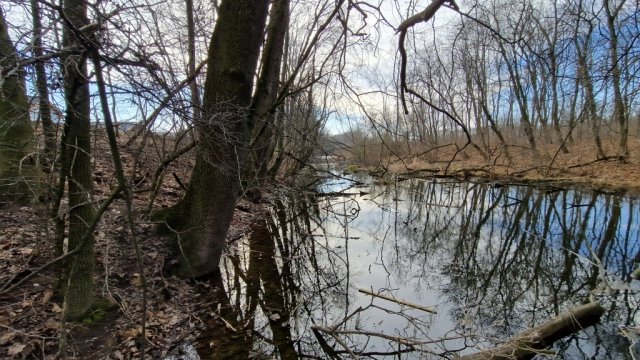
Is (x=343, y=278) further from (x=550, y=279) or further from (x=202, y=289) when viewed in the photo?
(x=550, y=279)

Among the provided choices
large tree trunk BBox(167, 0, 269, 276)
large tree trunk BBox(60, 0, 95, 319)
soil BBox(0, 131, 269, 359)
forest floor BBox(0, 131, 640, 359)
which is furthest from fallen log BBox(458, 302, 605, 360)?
large tree trunk BBox(60, 0, 95, 319)

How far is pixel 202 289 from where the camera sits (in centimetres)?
538

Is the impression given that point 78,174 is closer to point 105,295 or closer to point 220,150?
point 105,295

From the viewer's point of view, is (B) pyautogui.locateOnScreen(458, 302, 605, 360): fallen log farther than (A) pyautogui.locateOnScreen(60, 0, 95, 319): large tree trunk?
Yes

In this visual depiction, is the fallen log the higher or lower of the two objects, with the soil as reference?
lower

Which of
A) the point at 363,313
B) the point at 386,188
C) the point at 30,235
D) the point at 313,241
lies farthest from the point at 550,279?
the point at 386,188

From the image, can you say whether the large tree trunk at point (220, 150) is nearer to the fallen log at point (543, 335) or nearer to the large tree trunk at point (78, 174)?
the large tree trunk at point (78, 174)

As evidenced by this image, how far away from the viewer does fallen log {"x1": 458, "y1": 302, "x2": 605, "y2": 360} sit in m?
3.69

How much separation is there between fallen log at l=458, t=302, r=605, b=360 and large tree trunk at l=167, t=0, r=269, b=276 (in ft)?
11.7

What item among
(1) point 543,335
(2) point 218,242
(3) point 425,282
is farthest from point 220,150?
(1) point 543,335

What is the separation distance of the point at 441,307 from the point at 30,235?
19.2 ft

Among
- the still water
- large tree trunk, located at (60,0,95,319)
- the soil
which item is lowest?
the still water

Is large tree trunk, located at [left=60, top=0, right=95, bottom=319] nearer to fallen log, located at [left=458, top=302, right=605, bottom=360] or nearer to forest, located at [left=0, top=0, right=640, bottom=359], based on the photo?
forest, located at [left=0, top=0, right=640, bottom=359]

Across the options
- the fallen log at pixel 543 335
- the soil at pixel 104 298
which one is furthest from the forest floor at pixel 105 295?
the fallen log at pixel 543 335
